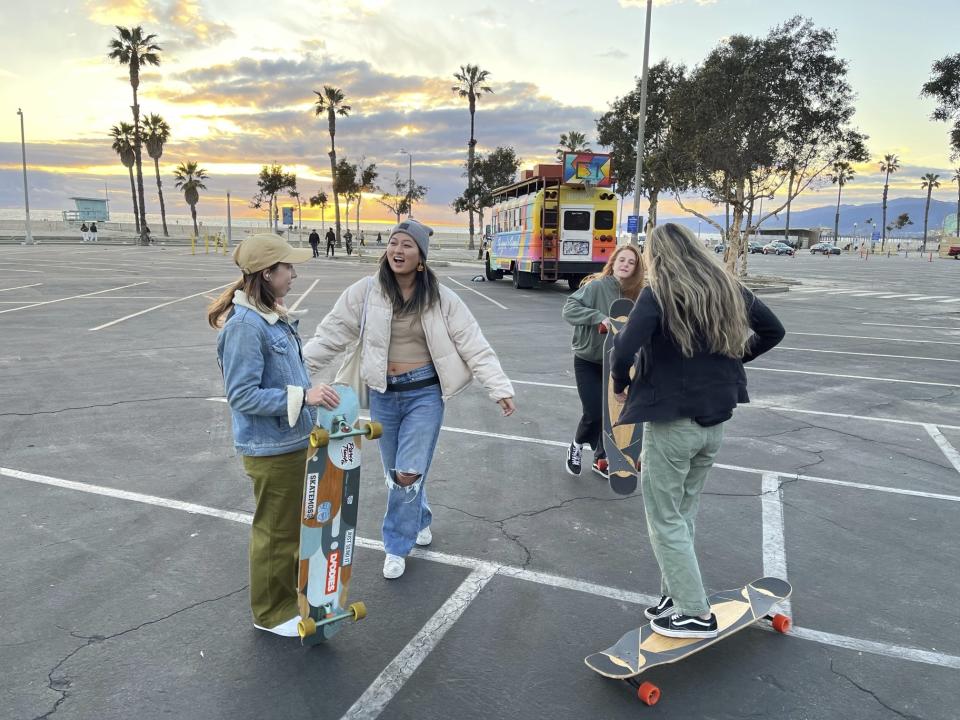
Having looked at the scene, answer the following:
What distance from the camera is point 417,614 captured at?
3402mm

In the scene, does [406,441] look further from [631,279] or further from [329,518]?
[631,279]

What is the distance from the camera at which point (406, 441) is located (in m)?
3.64

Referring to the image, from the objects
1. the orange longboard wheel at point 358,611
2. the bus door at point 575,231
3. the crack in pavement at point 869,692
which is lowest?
the crack in pavement at point 869,692

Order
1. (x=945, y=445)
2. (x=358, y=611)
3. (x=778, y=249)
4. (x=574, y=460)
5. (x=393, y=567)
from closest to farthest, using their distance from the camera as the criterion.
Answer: (x=358, y=611), (x=393, y=567), (x=574, y=460), (x=945, y=445), (x=778, y=249)

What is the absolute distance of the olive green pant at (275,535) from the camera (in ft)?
9.98

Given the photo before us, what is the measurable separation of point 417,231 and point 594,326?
2051 mm

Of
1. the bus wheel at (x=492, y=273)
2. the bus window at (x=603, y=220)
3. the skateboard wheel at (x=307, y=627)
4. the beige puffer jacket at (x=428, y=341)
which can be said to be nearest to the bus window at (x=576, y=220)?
the bus window at (x=603, y=220)

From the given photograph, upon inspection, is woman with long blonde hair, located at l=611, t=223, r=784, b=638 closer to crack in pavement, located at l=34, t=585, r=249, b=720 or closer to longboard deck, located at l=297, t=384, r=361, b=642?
longboard deck, located at l=297, t=384, r=361, b=642

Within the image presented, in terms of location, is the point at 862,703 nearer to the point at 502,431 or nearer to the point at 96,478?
the point at 502,431

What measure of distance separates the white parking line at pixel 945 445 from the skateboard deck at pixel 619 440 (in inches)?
119

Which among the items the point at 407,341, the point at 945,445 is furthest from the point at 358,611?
the point at 945,445

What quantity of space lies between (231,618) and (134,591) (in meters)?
0.62

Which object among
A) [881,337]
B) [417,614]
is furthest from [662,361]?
[881,337]

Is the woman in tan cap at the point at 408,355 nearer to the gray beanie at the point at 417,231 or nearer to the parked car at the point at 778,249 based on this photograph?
the gray beanie at the point at 417,231
